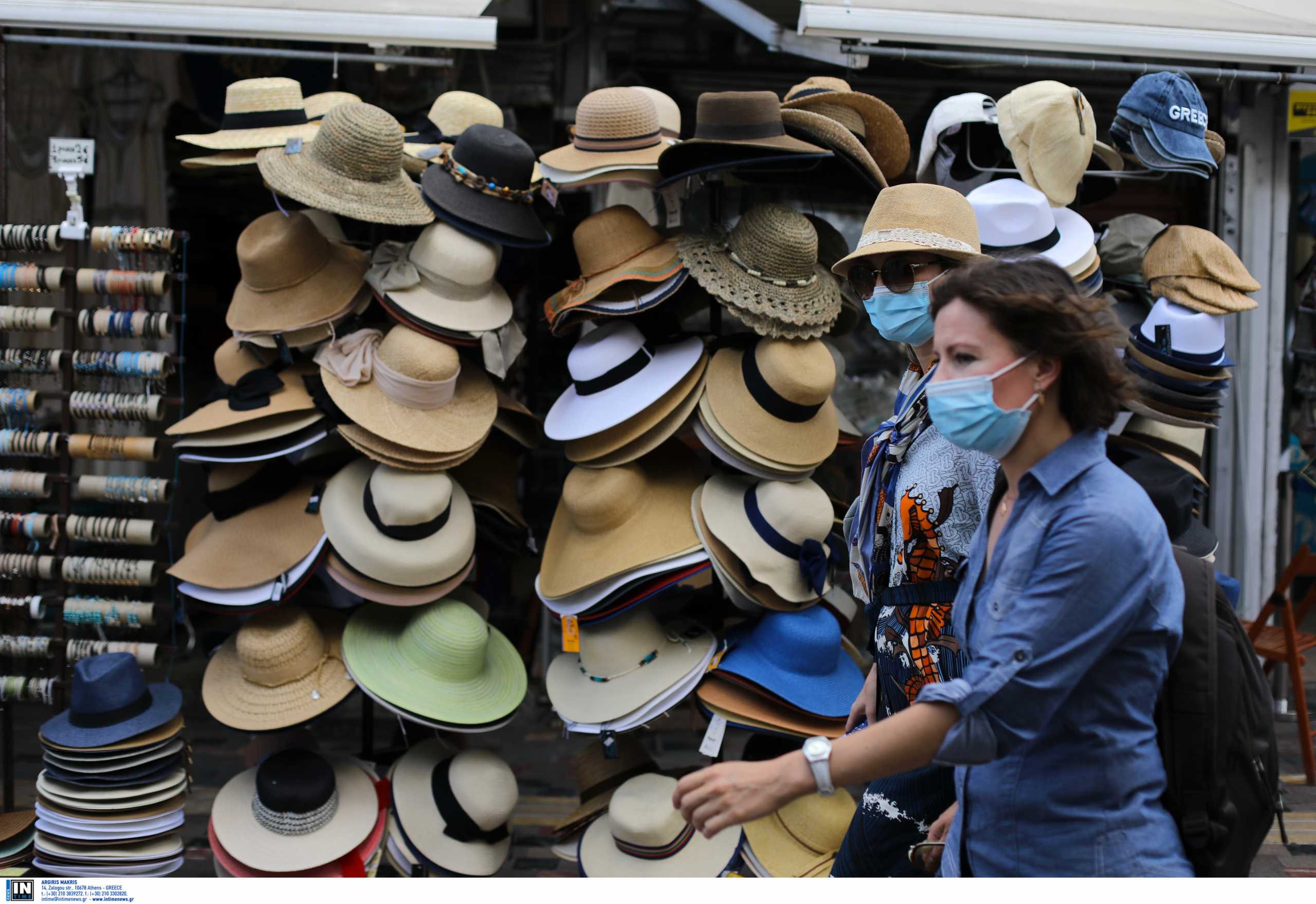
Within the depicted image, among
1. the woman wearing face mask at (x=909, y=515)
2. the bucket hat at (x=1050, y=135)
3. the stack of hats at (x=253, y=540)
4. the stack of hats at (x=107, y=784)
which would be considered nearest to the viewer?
the woman wearing face mask at (x=909, y=515)

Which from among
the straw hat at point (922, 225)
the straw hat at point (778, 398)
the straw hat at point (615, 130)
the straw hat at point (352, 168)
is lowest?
the straw hat at point (778, 398)

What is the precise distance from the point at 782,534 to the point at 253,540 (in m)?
1.71

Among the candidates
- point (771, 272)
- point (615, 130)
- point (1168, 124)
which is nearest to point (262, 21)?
point (615, 130)

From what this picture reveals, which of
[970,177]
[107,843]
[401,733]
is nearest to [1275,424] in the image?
[970,177]

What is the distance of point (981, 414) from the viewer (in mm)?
1873

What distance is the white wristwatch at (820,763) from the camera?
176 cm

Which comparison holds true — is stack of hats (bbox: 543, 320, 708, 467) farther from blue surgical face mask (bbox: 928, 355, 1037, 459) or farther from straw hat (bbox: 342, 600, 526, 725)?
blue surgical face mask (bbox: 928, 355, 1037, 459)

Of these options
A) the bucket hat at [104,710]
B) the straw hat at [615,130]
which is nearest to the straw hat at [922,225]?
the straw hat at [615,130]

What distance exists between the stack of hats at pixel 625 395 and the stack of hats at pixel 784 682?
0.70 m

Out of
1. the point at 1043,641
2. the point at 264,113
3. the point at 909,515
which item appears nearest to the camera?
the point at 1043,641

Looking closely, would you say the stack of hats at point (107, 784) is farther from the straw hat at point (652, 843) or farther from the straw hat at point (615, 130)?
the straw hat at point (615, 130)

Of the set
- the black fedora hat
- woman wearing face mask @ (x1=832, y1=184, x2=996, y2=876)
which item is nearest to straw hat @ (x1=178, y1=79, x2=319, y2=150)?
the black fedora hat

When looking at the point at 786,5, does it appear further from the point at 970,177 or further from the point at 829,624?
the point at 829,624

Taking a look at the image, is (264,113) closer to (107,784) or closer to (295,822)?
(107,784)
